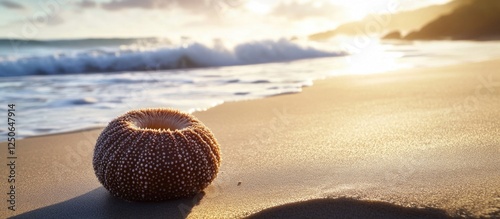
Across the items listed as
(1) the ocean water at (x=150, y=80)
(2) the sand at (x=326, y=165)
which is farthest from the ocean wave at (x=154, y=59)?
(2) the sand at (x=326, y=165)

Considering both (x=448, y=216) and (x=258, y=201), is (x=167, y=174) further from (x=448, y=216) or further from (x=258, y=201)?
(x=448, y=216)

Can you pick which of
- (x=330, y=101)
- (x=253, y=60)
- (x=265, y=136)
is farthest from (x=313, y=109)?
(x=253, y=60)

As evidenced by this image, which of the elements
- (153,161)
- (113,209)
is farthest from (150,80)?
(153,161)

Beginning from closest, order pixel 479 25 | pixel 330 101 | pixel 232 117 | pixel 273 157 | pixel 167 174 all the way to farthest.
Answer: pixel 167 174, pixel 273 157, pixel 232 117, pixel 330 101, pixel 479 25

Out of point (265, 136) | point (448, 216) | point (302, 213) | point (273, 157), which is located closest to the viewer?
point (448, 216)

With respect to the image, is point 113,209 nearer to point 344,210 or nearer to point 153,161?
point 153,161

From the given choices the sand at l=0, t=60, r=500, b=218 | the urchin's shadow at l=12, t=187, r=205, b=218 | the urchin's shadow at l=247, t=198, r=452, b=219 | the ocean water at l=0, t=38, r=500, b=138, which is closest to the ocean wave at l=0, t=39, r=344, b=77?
the ocean water at l=0, t=38, r=500, b=138
